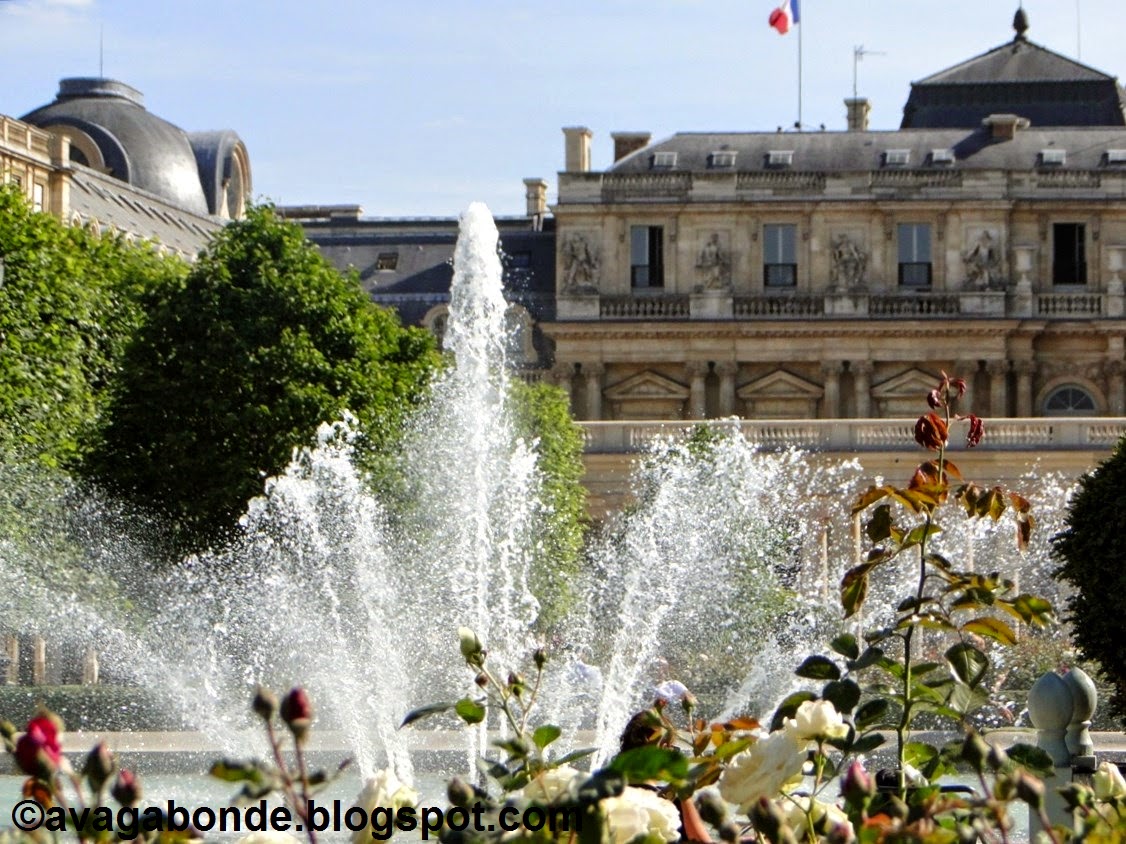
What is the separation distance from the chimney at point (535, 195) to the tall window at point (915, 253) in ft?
53.6

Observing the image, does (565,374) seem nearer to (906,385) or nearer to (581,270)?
(581,270)

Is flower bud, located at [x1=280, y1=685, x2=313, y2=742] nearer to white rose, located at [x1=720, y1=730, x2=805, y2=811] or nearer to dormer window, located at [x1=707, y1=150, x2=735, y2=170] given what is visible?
white rose, located at [x1=720, y1=730, x2=805, y2=811]

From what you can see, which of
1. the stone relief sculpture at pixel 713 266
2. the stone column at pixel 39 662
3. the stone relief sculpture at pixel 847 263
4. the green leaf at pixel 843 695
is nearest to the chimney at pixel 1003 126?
the stone relief sculpture at pixel 847 263

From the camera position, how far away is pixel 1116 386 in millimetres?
56062

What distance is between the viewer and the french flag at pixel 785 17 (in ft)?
183

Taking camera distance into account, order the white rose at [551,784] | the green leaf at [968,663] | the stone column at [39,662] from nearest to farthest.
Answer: the white rose at [551,784] → the green leaf at [968,663] → the stone column at [39,662]

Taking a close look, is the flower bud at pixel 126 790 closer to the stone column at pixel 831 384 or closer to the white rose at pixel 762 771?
the white rose at pixel 762 771

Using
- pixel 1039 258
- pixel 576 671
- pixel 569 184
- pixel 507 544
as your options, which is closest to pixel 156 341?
pixel 507 544

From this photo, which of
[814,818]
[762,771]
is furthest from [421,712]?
[814,818]

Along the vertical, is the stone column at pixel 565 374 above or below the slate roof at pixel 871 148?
below

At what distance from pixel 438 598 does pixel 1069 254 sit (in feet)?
122

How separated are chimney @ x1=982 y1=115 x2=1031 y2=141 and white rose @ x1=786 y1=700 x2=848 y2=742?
54.6 metres

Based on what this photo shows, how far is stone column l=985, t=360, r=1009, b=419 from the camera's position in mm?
56094

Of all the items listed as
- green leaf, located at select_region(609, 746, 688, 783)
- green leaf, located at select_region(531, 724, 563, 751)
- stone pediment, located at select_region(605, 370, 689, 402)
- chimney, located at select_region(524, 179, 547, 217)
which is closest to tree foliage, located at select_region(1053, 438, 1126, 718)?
green leaf, located at select_region(531, 724, 563, 751)
